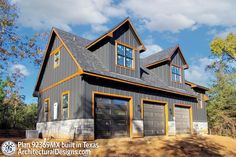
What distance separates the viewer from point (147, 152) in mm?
9695

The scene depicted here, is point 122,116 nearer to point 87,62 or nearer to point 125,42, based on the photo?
point 87,62

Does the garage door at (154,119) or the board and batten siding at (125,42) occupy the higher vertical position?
the board and batten siding at (125,42)

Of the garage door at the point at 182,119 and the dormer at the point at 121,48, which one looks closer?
the dormer at the point at 121,48

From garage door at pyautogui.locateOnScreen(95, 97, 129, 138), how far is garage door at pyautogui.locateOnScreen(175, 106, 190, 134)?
6241 mm

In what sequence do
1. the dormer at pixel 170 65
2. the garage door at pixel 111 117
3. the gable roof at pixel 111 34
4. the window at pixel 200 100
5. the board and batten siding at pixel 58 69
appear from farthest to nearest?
1. the window at pixel 200 100
2. the dormer at pixel 170 65
3. the gable roof at pixel 111 34
4. the board and batten siding at pixel 58 69
5. the garage door at pixel 111 117

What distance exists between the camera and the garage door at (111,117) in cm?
1295

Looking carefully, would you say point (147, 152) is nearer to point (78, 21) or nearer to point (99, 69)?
point (99, 69)

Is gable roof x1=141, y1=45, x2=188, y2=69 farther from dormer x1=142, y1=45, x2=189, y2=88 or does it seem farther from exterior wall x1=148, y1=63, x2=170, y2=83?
exterior wall x1=148, y1=63, x2=170, y2=83

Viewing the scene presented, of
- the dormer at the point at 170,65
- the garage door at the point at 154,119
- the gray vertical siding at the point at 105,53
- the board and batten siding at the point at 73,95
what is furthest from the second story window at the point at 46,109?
the dormer at the point at 170,65

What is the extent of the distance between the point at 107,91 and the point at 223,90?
21447 mm

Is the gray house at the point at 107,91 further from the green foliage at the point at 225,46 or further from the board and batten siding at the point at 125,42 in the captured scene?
the green foliage at the point at 225,46

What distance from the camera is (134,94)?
15234 mm

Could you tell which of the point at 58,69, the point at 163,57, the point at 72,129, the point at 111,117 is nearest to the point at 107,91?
the point at 111,117

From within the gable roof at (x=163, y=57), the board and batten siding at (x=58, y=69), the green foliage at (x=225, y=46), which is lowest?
the board and batten siding at (x=58, y=69)
